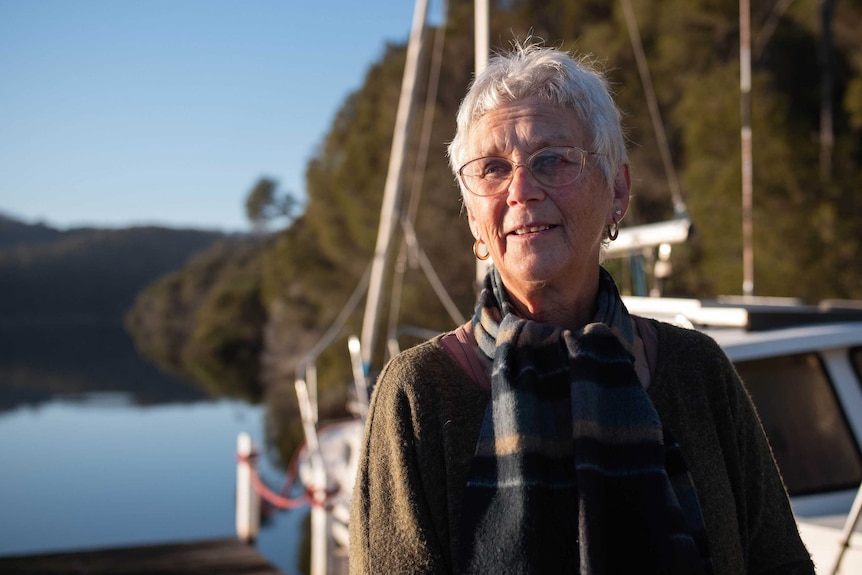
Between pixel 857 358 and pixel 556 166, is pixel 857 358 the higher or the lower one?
the lower one

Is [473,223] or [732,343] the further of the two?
[732,343]

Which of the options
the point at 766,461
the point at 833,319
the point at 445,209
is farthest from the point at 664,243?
the point at 445,209

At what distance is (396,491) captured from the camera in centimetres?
166

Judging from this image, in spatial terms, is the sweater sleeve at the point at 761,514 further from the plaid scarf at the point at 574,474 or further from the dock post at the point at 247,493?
the dock post at the point at 247,493

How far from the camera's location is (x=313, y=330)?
116 feet

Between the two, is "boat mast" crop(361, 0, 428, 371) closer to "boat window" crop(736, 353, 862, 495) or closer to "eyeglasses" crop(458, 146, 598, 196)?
"boat window" crop(736, 353, 862, 495)

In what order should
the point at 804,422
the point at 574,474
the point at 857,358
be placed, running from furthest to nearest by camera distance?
the point at 857,358
the point at 804,422
the point at 574,474

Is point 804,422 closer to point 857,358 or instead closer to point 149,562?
point 857,358

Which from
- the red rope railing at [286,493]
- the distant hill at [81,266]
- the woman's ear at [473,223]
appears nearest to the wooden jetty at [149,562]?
the red rope railing at [286,493]

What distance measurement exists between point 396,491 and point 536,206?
56 centimetres

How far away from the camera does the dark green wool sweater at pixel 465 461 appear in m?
1.65

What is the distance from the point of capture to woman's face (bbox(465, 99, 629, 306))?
1769mm

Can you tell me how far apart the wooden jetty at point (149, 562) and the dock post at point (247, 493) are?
682 mm

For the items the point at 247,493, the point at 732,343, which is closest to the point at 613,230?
the point at 732,343
